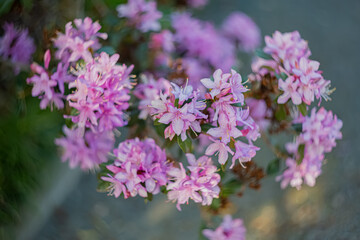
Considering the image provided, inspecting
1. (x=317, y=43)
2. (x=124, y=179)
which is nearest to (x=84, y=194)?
(x=124, y=179)

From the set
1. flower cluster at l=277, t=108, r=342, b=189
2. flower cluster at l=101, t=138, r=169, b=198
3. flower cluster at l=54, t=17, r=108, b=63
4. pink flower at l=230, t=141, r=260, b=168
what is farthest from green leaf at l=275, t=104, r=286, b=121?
flower cluster at l=54, t=17, r=108, b=63

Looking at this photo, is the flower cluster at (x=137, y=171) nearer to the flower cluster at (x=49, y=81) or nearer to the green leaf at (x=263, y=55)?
the flower cluster at (x=49, y=81)

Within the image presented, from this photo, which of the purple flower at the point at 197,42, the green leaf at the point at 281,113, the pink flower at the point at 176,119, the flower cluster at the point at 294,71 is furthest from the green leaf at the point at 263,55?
the purple flower at the point at 197,42

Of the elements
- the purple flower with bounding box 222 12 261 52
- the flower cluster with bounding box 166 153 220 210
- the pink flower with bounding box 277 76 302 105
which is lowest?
the purple flower with bounding box 222 12 261 52

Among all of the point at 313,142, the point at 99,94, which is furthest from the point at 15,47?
the point at 313,142

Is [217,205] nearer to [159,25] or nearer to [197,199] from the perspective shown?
[197,199]

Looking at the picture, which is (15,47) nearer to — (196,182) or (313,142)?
(196,182)

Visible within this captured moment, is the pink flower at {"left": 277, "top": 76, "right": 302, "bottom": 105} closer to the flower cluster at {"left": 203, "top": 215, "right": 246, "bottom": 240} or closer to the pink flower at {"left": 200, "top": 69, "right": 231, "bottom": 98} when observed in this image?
the pink flower at {"left": 200, "top": 69, "right": 231, "bottom": 98}
